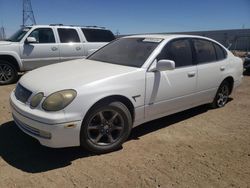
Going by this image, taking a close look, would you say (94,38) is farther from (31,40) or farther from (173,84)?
(173,84)

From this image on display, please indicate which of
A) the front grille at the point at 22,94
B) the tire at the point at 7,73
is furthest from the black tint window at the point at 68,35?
the front grille at the point at 22,94

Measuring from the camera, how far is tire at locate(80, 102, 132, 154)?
3771 mm

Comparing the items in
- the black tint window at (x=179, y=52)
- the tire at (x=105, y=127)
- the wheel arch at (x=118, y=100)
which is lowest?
the tire at (x=105, y=127)

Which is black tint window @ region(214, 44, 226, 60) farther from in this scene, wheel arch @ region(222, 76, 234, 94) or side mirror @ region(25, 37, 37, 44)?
side mirror @ region(25, 37, 37, 44)

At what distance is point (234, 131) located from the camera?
5004 millimetres

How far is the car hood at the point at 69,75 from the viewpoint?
148 inches

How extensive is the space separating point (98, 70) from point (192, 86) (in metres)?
1.79

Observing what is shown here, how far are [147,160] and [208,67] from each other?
2.48m

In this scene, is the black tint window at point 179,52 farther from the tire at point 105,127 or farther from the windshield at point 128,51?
the tire at point 105,127

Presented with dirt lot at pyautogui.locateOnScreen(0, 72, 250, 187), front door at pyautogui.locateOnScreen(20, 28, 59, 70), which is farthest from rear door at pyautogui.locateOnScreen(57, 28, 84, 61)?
dirt lot at pyautogui.locateOnScreen(0, 72, 250, 187)

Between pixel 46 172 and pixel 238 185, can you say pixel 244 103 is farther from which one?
pixel 46 172

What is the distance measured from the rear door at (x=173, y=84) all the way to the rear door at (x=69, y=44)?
17.3 feet

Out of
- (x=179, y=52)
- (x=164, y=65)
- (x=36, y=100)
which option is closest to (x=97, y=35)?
(x=179, y=52)

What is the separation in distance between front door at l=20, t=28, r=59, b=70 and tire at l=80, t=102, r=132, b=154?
5897 mm
